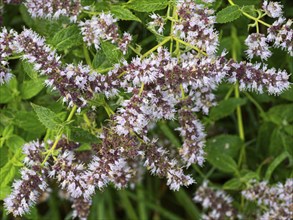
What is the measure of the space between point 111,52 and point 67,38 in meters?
0.24

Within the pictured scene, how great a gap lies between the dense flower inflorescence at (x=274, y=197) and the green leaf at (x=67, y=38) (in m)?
1.00

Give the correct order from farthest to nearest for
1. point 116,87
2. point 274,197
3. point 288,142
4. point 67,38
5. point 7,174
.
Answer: point 288,142 → point 274,197 → point 7,174 → point 67,38 → point 116,87

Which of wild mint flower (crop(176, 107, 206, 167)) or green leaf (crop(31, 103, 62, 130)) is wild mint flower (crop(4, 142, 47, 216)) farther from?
wild mint flower (crop(176, 107, 206, 167))

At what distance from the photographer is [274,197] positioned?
254 cm

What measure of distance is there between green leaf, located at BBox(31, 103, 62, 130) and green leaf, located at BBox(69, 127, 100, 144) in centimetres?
5

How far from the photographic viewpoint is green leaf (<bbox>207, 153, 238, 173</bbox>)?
8.87 feet

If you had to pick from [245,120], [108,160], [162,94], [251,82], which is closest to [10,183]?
[108,160]

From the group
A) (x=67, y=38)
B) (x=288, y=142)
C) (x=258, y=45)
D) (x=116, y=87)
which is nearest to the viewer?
(x=116, y=87)

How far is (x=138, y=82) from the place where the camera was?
6.00 feet

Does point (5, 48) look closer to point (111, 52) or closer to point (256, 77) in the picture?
point (111, 52)

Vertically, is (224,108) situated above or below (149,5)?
below

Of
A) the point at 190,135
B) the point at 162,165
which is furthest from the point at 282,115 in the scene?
the point at 162,165

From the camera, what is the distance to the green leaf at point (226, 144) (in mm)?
2793

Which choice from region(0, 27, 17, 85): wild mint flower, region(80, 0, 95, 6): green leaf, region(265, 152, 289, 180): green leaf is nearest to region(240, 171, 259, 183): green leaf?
region(265, 152, 289, 180): green leaf
